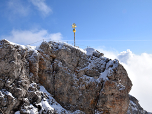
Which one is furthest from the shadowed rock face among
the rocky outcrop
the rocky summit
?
the rocky outcrop

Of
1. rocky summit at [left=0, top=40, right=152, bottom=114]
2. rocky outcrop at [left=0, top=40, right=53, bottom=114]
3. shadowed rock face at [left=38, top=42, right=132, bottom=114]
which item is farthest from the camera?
shadowed rock face at [left=38, top=42, right=132, bottom=114]

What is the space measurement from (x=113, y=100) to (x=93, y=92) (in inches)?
173

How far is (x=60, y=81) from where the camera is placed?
2809 cm

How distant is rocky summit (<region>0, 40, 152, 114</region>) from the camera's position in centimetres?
2255

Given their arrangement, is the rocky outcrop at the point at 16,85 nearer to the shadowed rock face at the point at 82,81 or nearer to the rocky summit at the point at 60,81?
the rocky summit at the point at 60,81

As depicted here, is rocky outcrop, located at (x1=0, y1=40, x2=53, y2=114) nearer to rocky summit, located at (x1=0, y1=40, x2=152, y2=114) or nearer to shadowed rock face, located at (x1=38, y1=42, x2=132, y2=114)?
rocky summit, located at (x1=0, y1=40, x2=152, y2=114)

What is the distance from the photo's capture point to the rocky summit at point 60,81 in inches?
888

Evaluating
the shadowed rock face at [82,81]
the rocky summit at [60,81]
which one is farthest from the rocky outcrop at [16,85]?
the shadowed rock face at [82,81]

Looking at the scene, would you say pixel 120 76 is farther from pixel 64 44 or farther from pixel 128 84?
pixel 64 44

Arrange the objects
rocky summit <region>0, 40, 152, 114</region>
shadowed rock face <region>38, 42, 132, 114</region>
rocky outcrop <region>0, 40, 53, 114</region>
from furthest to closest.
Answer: shadowed rock face <region>38, 42, 132, 114</region>, rocky summit <region>0, 40, 152, 114</region>, rocky outcrop <region>0, 40, 53, 114</region>

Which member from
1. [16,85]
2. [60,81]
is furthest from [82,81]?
[16,85]

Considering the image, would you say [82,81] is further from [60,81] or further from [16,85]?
[16,85]

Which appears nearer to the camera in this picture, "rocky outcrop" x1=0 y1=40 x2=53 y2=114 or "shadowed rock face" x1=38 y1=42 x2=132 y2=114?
"rocky outcrop" x1=0 y1=40 x2=53 y2=114

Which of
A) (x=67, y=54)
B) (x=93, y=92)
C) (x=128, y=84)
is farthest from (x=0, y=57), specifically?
(x=128, y=84)
